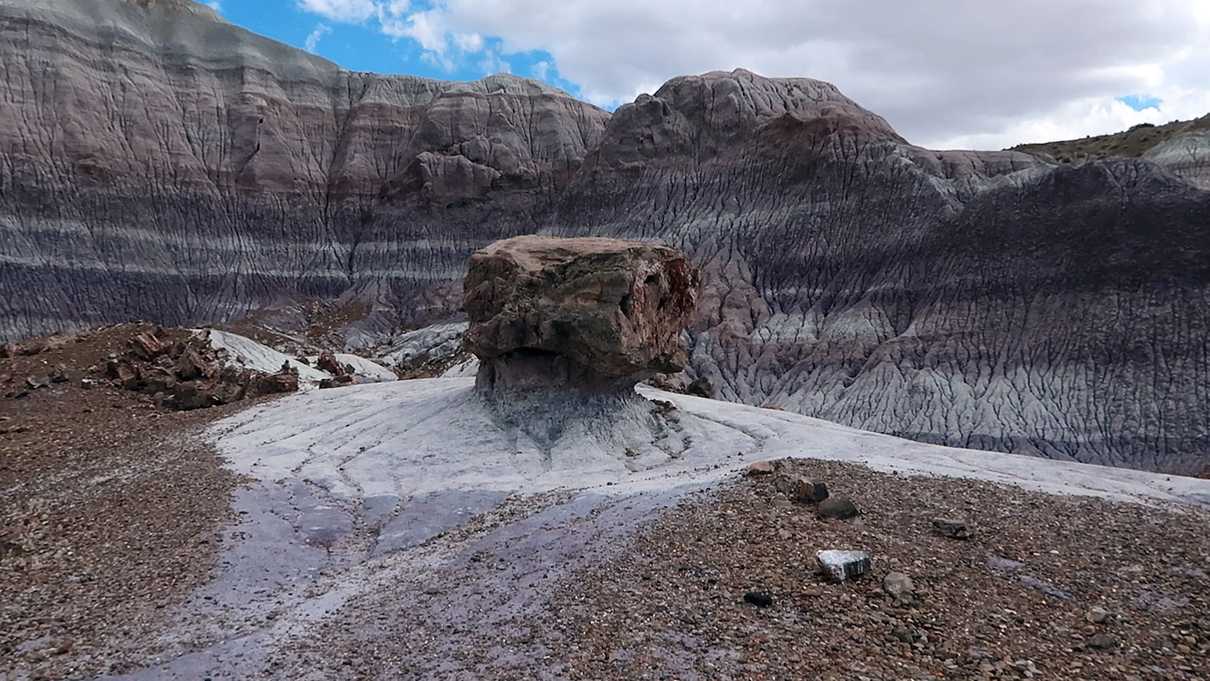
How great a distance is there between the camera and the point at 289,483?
587 inches

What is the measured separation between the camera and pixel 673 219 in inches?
2174

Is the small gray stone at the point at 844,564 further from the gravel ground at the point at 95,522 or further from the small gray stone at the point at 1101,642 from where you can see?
the gravel ground at the point at 95,522

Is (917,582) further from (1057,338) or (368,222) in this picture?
(368,222)

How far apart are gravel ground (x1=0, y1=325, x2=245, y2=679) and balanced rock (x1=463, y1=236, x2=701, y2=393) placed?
6.75 meters

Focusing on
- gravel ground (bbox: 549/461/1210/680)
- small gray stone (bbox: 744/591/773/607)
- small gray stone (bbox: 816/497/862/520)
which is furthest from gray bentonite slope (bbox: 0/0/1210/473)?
small gray stone (bbox: 744/591/773/607)

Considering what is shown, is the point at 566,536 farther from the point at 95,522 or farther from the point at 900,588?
the point at 95,522

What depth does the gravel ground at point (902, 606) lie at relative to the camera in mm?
6793

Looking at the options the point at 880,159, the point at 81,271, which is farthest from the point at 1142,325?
the point at 81,271

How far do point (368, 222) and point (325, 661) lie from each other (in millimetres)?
62701

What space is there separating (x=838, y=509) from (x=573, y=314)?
30.7 feet

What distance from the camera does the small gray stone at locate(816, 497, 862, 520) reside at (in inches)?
402

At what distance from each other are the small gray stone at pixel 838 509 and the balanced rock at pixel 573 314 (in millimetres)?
8327

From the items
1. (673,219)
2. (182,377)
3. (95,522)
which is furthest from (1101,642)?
(673,219)

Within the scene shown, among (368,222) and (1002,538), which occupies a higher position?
(368,222)
